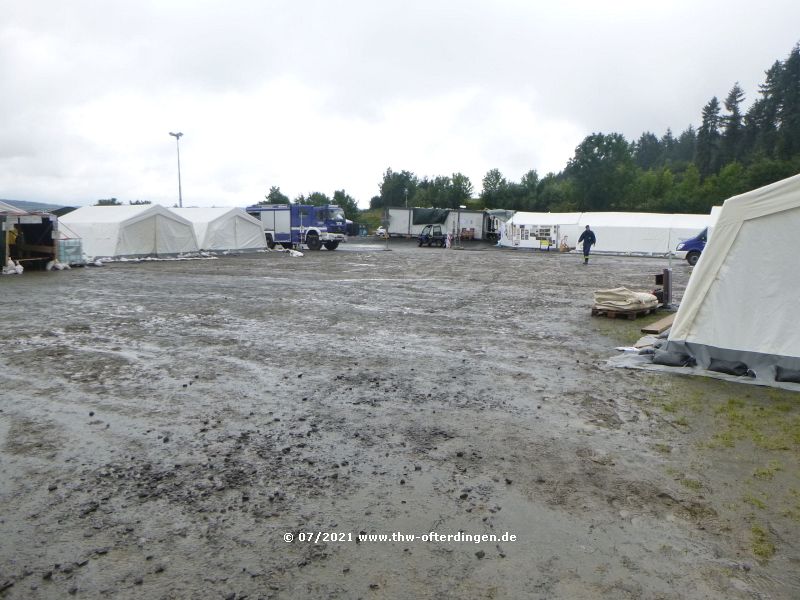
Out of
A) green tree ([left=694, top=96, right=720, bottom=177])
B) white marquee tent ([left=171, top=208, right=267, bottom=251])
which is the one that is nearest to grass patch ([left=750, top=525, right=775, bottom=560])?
white marquee tent ([left=171, top=208, right=267, bottom=251])

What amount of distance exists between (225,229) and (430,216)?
23.8 metres

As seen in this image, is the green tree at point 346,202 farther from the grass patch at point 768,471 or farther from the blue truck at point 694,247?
the grass patch at point 768,471

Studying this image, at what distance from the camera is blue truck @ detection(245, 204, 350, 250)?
125 ft

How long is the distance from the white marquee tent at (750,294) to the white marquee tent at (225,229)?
30.8 meters

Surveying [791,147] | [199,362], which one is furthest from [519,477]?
[791,147]

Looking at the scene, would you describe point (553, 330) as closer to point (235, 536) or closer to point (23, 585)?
point (235, 536)

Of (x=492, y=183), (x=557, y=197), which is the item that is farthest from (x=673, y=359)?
(x=492, y=183)

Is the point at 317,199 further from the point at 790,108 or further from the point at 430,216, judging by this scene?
the point at 790,108

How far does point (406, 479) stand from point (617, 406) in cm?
284

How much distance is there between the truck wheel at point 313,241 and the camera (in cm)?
3850

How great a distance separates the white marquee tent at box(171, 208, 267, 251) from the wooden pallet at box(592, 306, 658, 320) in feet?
90.2

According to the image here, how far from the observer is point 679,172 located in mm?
100312

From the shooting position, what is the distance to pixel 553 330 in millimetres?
10047

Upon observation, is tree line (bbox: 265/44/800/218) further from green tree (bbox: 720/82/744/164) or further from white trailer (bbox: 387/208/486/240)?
white trailer (bbox: 387/208/486/240)
